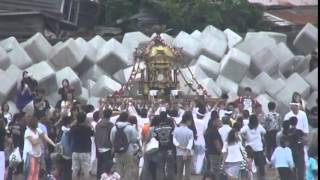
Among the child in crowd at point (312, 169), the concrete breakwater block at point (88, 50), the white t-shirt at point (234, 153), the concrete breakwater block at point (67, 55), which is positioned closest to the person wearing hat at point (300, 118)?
the white t-shirt at point (234, 153)

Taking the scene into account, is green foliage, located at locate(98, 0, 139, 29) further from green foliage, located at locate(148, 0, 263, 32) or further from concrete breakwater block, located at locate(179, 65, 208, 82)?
concrete breakwater block, located at locate(179, 65, 208, 82)

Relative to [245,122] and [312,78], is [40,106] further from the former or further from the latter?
[312,78]

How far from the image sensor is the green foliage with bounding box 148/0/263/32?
3338 centimetres

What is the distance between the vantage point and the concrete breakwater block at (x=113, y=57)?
27.3m

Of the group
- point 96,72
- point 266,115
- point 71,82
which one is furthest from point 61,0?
point 266,115

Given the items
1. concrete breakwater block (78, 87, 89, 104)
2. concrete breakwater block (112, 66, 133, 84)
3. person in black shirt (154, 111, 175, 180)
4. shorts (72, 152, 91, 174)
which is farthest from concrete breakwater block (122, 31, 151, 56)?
shorts (72, 152, 91, 174)

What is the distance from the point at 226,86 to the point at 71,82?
4.19m

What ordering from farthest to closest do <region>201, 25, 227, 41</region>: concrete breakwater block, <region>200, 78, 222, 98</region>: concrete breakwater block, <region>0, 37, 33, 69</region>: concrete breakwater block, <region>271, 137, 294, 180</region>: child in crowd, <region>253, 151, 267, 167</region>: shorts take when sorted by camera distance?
1. <region>201, 25, 227, 41</region>: concrete breakwater block
2. <region>0, 37, 33, 69</region>: concrete breakwater block
3. <region>200, 78, 222, 98</region>: concrete breakwater block
4. <region>253, 151, 267, 167</region>: shorts
5. <region>271, 137, 294, 180</region>: child in crowd

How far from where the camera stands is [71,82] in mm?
25422

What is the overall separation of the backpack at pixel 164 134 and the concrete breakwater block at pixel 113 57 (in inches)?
426

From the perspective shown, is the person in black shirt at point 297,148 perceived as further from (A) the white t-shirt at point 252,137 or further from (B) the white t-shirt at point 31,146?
(B) the white t-shirt at point 31,146

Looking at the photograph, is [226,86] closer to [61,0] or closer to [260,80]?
Answer: [260,80]

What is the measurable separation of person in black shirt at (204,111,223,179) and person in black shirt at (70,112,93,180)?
2.15 m

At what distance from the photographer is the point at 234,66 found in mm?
26500
